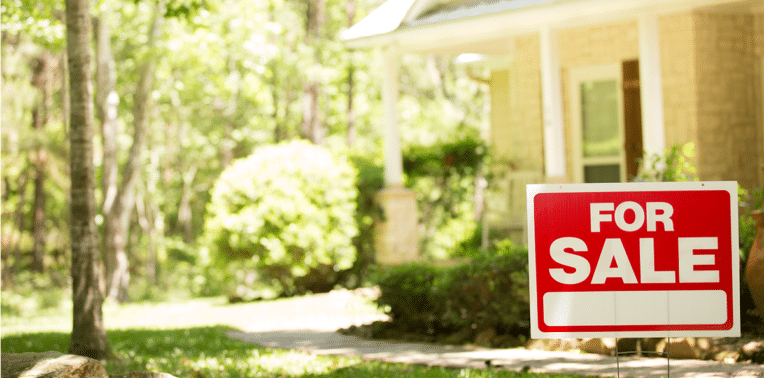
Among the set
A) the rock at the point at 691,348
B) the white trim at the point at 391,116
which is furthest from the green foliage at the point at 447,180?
the rock at the point at 691,348

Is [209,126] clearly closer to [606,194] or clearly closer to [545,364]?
[545,364]

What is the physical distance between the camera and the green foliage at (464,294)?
7.84 meters

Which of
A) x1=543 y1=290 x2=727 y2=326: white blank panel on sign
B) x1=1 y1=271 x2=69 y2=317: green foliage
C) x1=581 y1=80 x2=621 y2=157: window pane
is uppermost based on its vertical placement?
x1=581 y1=80 x2=621 y2=157: window pane

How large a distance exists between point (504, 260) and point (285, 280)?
8026 millimetres

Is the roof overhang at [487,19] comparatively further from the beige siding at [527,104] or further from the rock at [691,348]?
the rock at [691,348]

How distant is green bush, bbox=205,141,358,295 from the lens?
1402 cm

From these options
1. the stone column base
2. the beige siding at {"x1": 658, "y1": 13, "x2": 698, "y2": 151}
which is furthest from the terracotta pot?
the stone column base

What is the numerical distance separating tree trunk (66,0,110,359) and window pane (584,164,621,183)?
7982mm

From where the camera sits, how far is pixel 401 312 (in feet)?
29.6

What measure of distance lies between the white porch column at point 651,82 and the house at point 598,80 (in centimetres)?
1

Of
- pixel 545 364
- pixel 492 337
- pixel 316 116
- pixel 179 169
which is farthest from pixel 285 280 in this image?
pixel 179 169

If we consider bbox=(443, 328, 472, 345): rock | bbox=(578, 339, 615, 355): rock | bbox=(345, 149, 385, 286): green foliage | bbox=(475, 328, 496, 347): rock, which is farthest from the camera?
bbox=(345, 149, 385, 286): green foliage

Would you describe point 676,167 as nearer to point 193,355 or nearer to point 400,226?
point 193,355

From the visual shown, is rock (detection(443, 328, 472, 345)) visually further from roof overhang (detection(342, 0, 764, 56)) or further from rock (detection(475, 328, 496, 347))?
roof overhang (detection(342, 0, 764, 56))
